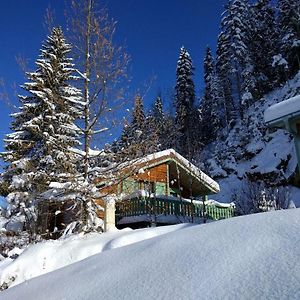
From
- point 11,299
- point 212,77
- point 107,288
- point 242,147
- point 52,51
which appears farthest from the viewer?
point 212,77

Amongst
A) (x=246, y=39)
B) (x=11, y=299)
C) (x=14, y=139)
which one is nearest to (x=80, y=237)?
(x=11, y=299)

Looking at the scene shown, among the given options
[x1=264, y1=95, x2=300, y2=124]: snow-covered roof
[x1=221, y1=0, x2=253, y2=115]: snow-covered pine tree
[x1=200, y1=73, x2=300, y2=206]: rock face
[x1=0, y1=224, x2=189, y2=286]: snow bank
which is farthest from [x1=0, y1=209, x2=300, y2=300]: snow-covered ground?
[x1=221, y1=0, x2=253, y2=115]: snow-covered pine tree

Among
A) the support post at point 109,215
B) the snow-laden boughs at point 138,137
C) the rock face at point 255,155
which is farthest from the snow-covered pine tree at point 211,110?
the support post at point 109,215

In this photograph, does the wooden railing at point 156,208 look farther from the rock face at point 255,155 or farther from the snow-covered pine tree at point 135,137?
the rock face at point 255,155

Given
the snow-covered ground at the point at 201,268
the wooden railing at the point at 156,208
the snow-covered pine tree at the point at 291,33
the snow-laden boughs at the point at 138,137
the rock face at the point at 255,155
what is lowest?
the snow-covered ground at the point at 201,268

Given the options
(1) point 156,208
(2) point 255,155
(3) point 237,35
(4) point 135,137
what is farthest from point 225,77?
(4) point 135,137

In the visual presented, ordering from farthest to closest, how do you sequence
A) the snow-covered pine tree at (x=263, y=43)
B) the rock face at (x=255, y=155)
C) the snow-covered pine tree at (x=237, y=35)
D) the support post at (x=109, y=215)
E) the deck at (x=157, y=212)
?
1. the snow-covered pine tree at (x=237, y=35)
2. the snow-covered pine tree at (x=263, y=43)
3. the rock face at (x=255, y=155)
4. the deck at (x=157, y=212)
5. the support post at (x=109, y=215)

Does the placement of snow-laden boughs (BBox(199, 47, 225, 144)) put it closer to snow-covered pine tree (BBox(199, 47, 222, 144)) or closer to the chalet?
snow-covered pine tree (BBox(199, 47, 222, 144))

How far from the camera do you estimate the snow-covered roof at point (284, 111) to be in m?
9.53

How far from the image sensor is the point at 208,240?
315 centimetres

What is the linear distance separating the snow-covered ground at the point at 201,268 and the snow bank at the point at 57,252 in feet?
7.91

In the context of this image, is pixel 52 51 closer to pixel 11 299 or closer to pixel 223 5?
pixel 11 299

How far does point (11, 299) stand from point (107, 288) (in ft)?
5.32

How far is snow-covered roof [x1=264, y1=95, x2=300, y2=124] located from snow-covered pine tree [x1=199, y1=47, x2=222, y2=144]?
116 feet
